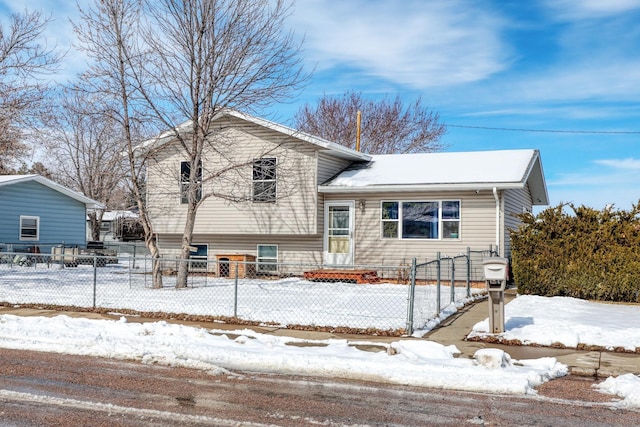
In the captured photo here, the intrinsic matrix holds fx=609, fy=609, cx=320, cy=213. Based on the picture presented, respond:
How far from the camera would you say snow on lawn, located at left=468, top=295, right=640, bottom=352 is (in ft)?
29.8

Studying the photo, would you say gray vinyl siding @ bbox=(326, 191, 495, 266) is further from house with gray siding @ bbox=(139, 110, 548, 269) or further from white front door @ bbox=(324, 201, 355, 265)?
white front door @ bbox=(324, 201, 355, 265)

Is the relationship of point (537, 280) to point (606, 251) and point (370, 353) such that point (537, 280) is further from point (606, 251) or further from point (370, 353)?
point (370, 353)

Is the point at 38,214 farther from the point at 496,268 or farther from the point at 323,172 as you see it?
the point at 496,268

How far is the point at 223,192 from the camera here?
20656 millimetres

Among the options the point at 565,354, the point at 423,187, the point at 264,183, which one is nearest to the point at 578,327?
the point at 565,354

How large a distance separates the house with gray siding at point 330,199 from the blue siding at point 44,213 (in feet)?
27.1

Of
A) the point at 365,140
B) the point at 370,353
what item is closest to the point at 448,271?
the point at 370,353

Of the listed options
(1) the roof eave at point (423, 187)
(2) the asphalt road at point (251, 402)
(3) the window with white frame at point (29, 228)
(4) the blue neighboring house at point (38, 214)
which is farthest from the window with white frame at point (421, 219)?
(3) the window with white frame at point (29, 228)

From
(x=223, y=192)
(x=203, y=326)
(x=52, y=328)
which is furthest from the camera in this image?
(x=223, y=192)

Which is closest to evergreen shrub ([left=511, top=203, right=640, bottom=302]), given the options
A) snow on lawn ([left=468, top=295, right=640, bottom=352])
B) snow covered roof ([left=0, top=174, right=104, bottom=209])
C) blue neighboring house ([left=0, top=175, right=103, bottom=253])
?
snow on lawn ([left=468, top=295, right=640, bottom=352])

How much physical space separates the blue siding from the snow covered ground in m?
16.8

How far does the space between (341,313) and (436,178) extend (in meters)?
8.12

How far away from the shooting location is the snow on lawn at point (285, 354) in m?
7.00

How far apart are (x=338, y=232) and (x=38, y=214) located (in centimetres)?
1517
